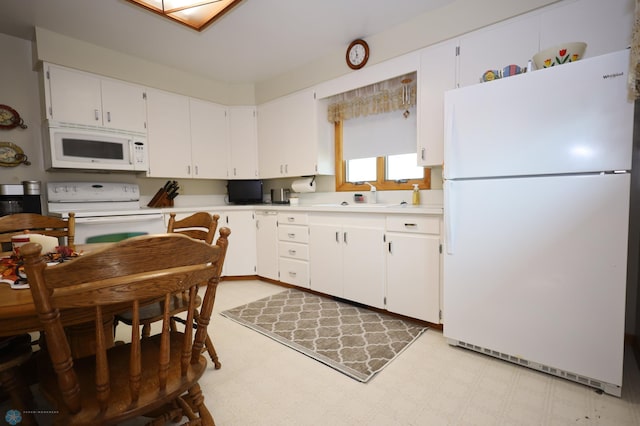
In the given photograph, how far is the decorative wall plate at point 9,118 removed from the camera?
2.64 m

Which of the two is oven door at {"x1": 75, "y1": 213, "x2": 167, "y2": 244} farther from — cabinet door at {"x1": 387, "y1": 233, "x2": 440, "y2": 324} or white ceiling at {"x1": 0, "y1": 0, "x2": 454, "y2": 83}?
cabinet door at {"x1": 387, "y1": 233, "x2": 440, "y2": 324}

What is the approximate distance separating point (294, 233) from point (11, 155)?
2708 millimetres

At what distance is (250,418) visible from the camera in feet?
4.50

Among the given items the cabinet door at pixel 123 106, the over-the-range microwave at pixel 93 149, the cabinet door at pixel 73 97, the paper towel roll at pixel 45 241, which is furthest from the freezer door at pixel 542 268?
the cabinet door at pixel 73 97

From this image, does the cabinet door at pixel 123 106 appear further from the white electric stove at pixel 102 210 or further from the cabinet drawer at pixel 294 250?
the cabinet drawer at pixel 294 250

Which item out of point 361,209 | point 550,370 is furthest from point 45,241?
point 550,370

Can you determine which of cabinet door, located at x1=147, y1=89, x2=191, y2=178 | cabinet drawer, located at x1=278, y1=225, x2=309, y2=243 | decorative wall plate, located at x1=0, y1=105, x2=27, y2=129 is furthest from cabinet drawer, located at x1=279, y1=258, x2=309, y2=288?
decorative wall plate, located at x1=0, y1=105, x2=27, y2=129

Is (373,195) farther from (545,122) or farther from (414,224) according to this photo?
(545,122)

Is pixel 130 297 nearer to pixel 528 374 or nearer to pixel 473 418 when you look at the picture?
pixel 473 418

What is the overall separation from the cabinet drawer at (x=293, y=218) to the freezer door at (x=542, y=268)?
4.85ft

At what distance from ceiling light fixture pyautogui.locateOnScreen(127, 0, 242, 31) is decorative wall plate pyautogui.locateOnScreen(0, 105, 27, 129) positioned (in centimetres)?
167

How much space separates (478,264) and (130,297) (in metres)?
1.80

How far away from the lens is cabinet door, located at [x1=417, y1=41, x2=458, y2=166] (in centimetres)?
228

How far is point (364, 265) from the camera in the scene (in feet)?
8.30
